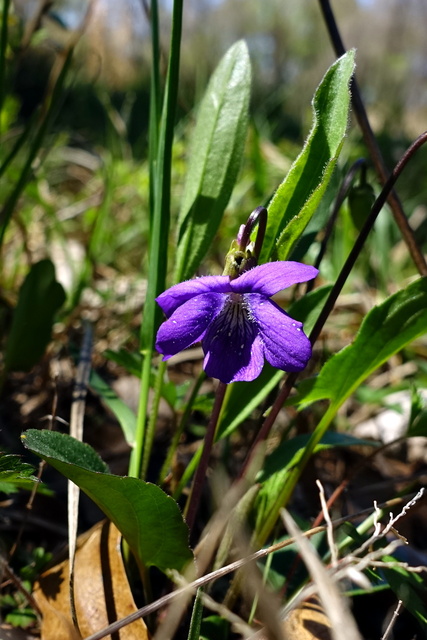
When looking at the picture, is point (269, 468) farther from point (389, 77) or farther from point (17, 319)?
point (389, 77)

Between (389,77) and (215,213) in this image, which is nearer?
(215,213)

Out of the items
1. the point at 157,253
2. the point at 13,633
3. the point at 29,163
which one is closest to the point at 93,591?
the point at 13,633

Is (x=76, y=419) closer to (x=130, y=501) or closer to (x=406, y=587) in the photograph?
(x=130, y=501)

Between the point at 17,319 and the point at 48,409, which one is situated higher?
the point at 17,319

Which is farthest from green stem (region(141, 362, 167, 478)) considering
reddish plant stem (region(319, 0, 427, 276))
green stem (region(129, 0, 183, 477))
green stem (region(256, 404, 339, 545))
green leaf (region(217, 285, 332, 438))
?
reddish plant stem (region(319, 0, 427, 276))

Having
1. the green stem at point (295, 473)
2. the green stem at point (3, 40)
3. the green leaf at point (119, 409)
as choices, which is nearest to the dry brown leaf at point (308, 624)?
the green stem at point (295, 473)

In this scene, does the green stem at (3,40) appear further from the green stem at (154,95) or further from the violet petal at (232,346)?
the violet petal at (232,346)

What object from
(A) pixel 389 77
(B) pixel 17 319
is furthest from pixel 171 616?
(A) pixel 389 77
